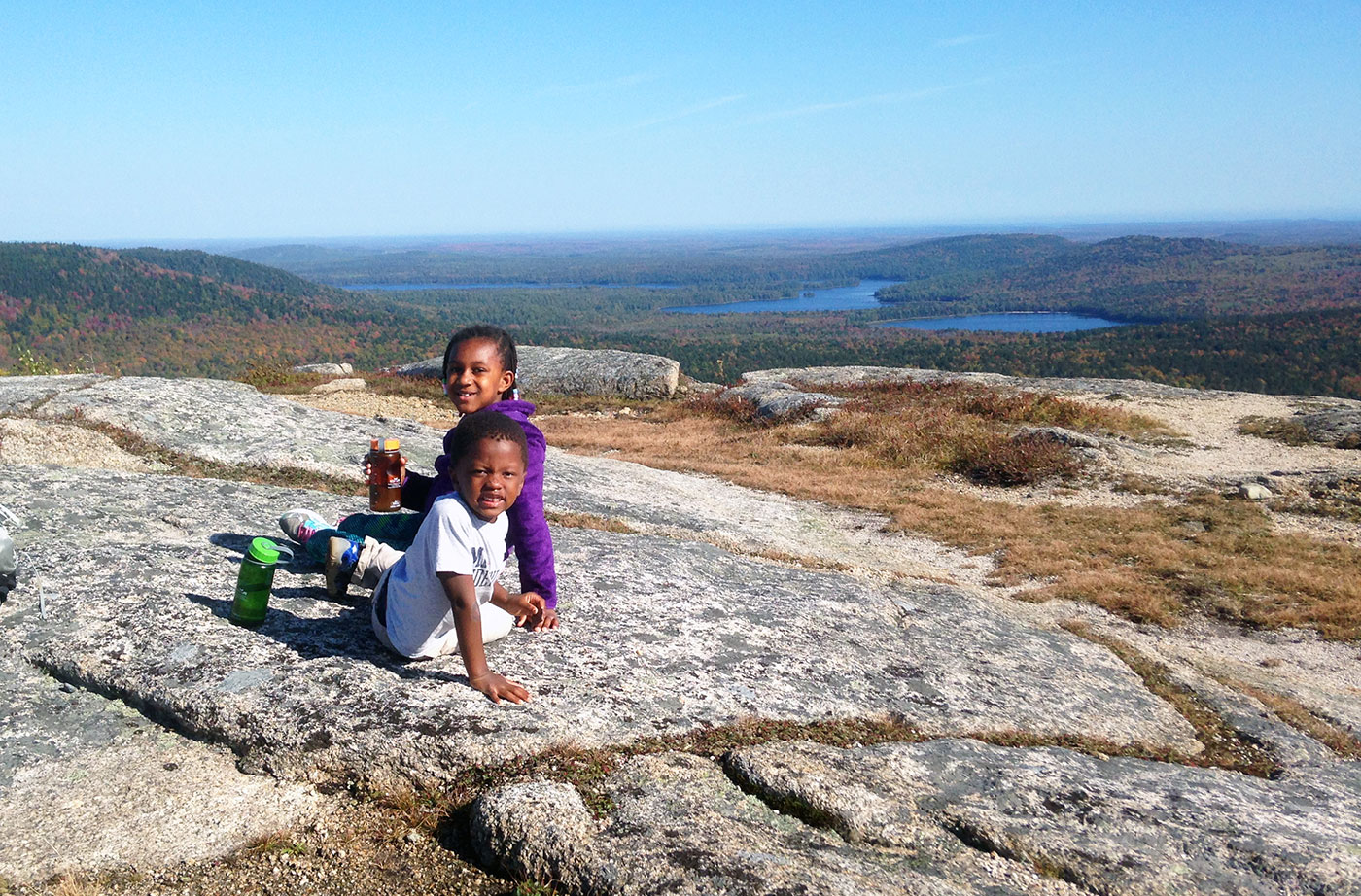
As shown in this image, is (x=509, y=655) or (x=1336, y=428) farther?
(x=1336, y=428)

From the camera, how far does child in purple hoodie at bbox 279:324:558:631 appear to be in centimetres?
470

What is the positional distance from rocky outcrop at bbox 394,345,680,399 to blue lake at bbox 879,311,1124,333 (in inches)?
3920

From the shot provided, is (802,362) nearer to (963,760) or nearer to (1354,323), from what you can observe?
(1354,323)

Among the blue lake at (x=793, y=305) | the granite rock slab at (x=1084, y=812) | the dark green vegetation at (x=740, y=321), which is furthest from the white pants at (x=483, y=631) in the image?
the blue lake at (x=793, y=305)

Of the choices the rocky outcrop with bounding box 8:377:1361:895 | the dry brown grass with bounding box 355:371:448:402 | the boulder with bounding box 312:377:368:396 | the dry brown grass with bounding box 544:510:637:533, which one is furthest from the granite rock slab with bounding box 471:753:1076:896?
the boulder with bounding box 312:377:368:396

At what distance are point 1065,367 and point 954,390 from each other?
2652 centimetres

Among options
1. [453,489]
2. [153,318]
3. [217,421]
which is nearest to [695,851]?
[453,489]

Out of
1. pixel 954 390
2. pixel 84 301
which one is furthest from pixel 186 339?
Answer: pixel 954 390

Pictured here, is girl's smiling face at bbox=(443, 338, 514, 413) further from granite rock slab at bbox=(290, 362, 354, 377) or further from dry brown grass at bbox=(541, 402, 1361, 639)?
granite rock slab at bbox=(290, 362, 354, 377)

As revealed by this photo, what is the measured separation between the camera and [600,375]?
27.1 m

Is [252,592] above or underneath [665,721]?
above

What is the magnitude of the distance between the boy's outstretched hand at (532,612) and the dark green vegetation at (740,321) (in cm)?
1741

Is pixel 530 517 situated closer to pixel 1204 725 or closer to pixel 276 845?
pixel 276 845

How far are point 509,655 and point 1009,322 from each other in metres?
146
